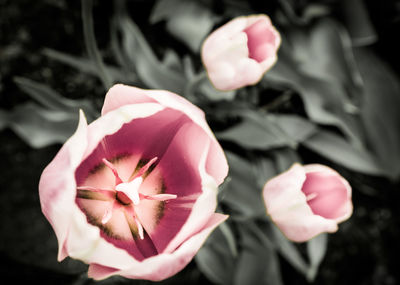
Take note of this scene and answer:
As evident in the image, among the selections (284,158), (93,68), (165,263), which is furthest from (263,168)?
(165,263)

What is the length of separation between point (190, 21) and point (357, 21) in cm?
33

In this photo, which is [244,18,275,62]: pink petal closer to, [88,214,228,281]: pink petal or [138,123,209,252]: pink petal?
[138,123,209,252]: pink petal

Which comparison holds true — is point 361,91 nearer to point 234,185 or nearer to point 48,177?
point 234,185

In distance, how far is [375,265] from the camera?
47.3 inches

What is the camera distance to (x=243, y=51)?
0.58 metres

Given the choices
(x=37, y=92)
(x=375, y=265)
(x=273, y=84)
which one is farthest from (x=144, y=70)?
(x=375, y=265)

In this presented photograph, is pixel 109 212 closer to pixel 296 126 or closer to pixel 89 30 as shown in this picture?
pixel 89 30

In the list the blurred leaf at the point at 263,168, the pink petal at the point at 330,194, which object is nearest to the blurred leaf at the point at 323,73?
the blurred leaf at the point at 263,168

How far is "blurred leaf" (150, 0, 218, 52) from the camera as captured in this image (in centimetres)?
95

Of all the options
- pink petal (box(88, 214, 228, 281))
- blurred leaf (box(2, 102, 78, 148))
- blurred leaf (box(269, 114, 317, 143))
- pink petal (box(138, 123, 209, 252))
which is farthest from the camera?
blurred leaf (box(269, 114, 317, 143))

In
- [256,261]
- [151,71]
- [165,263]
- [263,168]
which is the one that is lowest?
[256,261]

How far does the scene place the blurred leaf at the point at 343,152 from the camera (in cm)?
95

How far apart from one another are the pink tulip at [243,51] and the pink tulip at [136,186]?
102 millimetres

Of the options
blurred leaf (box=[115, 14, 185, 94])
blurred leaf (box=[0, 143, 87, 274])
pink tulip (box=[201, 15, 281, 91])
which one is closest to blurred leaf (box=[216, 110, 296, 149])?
blurred leaf (box=[115, 14, 185, 94])
